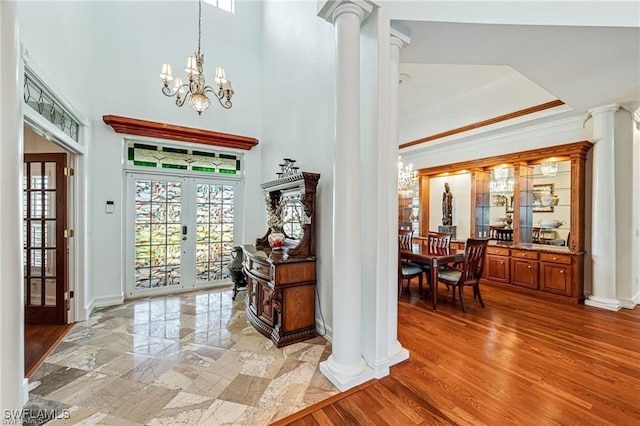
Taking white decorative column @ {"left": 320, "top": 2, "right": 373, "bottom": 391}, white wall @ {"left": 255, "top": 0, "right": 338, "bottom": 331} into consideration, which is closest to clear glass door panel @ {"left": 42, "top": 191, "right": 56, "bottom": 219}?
white wall @ {"left": 255, "top": 0, "right": 338, "bottom": 331}

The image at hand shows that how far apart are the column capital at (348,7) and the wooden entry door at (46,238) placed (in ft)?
11.6

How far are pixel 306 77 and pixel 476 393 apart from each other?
3.67 meters

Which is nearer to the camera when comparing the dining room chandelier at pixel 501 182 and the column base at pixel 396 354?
the column base at pixel 396 354

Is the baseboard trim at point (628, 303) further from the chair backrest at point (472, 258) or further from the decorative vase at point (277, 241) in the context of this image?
the decorative vase at point (277, 241)

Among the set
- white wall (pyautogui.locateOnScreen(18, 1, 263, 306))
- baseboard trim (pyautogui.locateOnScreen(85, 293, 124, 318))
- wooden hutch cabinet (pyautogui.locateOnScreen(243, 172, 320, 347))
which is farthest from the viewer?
baseboard trim (pyautogui.locateOnScreen(85, 293, 124, 318))

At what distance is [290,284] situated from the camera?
2.86 m

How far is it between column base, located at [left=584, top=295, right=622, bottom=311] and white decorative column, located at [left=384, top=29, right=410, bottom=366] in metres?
3.49

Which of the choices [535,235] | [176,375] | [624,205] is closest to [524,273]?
[535,235]

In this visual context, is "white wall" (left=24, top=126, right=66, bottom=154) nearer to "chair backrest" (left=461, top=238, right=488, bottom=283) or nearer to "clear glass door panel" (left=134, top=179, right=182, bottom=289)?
"clear glass door panel" (left=134, top=179, right=182, bottom=289)

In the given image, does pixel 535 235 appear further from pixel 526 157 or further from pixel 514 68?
pixel 514 68

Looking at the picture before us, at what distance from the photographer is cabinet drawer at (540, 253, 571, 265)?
4.06 meters

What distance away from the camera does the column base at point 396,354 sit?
2.39 m

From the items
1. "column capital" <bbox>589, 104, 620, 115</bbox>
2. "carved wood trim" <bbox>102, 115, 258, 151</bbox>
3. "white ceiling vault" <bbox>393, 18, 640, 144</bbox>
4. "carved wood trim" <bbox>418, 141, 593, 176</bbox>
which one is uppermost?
"white ceiling vault" <bbox>393, 18, 640, 144</bbox>

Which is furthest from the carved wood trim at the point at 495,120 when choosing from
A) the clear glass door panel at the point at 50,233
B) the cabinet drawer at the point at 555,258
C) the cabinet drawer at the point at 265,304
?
the clear glass door panel at the point at 50,233
